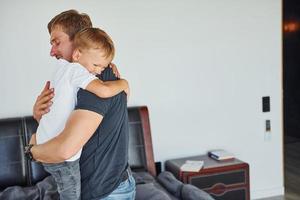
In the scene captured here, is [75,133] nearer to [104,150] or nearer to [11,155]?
[104,150]

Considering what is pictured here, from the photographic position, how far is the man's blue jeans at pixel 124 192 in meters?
1.20

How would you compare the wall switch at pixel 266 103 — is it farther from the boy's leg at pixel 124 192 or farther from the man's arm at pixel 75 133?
the man's arm at pixel 75 133

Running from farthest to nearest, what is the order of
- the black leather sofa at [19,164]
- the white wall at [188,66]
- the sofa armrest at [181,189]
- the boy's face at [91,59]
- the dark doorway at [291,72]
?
the dark doorway at [291,72] < the white wall at [188,66] < the black leather sofa at [19,164] < the sofa armrest at [181,189] < the boy's face at [91,59]

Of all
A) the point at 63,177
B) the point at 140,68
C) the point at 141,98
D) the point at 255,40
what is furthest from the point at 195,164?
the point at 63,177

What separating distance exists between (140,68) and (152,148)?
742 millimetres

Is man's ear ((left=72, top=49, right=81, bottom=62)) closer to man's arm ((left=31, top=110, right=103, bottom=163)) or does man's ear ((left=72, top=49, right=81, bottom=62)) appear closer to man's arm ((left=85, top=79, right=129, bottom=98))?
man's arm ((left=85, top=79, right=129, bottom=98))

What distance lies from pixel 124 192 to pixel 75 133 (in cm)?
31

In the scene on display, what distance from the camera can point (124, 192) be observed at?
1235mm

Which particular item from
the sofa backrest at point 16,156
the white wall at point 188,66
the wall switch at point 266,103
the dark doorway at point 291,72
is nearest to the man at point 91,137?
the sofa backrest at point 16,156

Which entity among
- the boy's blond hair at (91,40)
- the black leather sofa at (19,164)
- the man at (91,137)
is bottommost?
the black leather sofa at (19,164)

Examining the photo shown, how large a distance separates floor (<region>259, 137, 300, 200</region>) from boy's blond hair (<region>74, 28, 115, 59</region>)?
126 inches

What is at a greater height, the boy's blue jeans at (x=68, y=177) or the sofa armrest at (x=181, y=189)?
the boy's blue jeans at (x=68, y=177)

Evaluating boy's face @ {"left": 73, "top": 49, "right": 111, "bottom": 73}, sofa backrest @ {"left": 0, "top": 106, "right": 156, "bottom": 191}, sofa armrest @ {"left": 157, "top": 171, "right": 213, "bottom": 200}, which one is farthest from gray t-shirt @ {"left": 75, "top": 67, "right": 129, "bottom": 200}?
sofa backrest @ {"left": 0, "top": 106, "right": 156, "bottom": 191}

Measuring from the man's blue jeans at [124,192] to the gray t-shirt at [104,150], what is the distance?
0.08 ft
